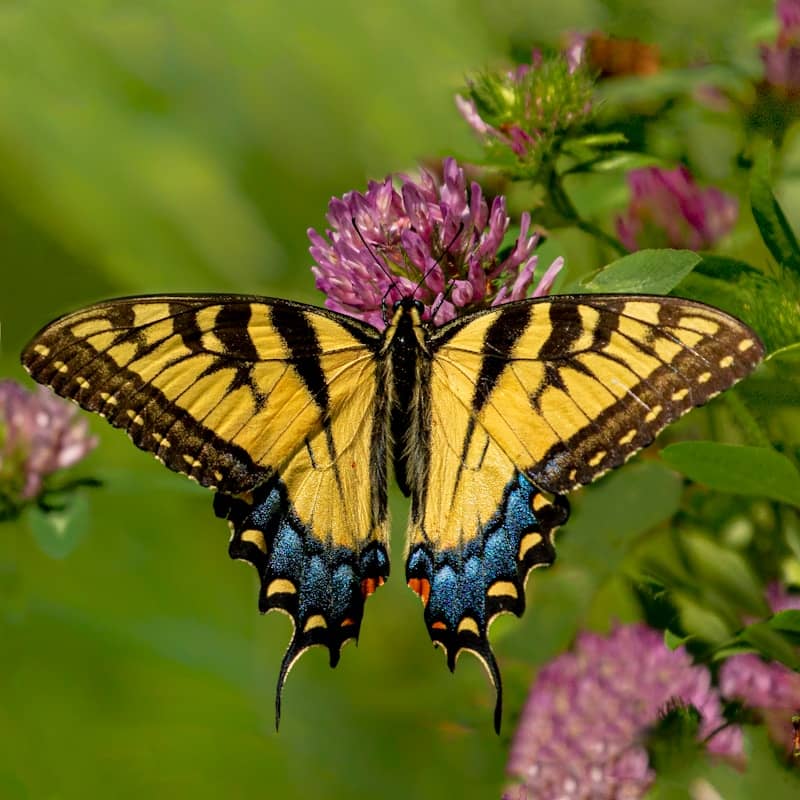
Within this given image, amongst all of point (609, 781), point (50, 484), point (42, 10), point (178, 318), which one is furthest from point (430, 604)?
point (42, 10)

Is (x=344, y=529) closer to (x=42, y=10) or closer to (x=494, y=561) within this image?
(x=494, y=561)

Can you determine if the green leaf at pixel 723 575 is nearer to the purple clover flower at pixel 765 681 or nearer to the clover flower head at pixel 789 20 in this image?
the purple clover flower at pixel 765 681

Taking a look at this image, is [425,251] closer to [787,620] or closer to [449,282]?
[449,282]

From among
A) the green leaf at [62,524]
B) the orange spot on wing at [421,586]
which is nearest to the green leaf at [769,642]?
the orange spot on wing at [421,586]

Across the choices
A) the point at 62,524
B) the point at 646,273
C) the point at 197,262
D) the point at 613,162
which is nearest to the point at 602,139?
the point at 613,162

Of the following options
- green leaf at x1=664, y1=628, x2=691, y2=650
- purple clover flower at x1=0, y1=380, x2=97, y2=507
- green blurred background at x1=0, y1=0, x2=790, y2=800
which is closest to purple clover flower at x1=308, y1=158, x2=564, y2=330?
green leaf at x1=664, y1=628, x2=691, y2=650

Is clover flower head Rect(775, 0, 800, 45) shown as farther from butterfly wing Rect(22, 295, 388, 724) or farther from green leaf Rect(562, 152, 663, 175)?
butterfly wing Rect(22, 295, 388, 724)
